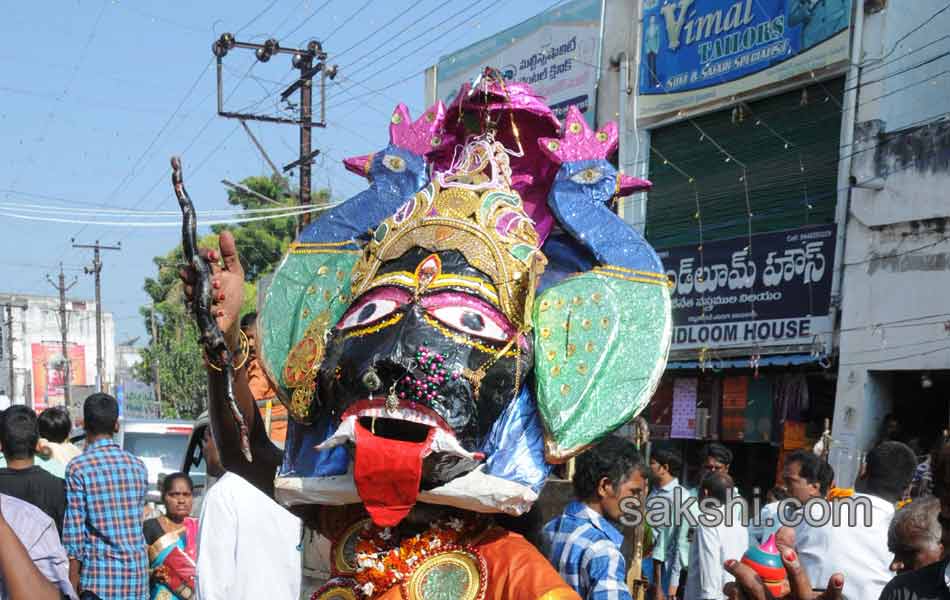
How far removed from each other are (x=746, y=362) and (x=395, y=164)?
1010 centimetres

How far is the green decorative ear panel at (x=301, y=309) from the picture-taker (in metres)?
3.89

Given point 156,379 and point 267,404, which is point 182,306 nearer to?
point 156,379

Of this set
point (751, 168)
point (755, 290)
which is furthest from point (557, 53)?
point (755, 290)

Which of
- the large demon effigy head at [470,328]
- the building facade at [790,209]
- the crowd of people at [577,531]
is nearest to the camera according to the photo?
the crowd of people at [577,531]

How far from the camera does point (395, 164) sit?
14.6 ft

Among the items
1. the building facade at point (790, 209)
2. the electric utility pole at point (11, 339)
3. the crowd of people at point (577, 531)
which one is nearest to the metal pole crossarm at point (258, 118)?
the building facade at point (790, 209)

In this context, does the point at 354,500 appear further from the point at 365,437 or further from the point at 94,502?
the point at 94,502

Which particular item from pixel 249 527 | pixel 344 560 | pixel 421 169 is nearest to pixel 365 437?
pixel 344 560

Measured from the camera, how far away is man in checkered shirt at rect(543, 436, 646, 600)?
148 inches

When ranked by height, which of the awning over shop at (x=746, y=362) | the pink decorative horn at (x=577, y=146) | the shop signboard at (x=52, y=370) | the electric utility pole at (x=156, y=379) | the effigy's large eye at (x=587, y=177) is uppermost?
the pink decorative horn at (x=577, y=146)

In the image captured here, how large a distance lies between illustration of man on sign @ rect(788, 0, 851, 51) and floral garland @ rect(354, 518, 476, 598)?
1080 cm

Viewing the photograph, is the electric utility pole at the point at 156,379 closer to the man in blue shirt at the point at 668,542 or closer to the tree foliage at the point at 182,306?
the tree foliage at the point at 182,306

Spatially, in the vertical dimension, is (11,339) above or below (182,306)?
below

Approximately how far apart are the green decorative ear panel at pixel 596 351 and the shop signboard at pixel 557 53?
42.5 ft
